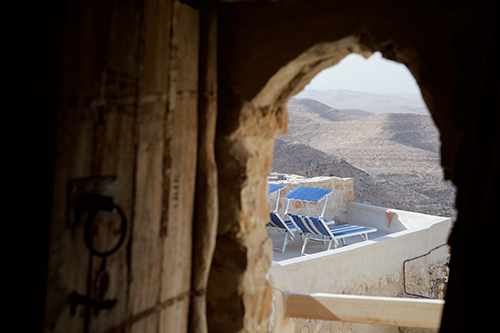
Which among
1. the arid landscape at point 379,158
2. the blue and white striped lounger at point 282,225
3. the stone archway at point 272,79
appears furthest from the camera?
the arid landscape at point 379,158

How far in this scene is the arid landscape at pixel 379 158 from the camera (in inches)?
576

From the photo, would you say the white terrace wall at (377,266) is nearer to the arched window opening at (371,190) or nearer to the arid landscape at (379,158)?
the arched window opening at (371,190)

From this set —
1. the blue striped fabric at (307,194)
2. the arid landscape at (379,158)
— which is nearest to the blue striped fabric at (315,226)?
the blue striped fabric at (307,194)

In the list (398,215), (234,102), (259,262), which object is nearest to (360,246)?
(398,215)

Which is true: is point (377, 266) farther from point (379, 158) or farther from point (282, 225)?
point (379, 158)

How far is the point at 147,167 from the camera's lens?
1.48 m

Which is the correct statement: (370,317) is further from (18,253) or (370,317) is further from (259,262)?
(18,253)

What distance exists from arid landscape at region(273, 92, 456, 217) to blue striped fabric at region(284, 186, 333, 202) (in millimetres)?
6901

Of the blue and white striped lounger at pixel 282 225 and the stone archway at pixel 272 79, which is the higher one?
the stone archway at pixel 272 79

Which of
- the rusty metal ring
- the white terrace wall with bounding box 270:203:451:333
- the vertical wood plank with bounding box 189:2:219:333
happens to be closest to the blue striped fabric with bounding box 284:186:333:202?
the white terrace wall with bounding box 270:203:451:333

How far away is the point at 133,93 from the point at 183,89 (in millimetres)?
256

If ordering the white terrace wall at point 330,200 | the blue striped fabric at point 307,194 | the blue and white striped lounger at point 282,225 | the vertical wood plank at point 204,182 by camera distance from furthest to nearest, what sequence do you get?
the white terrace wall at point 330,200 → the blue striped fabric at point 307,194 → the blue and white striped lounger at point 282,225 → the vertical wood plank at point 204,182

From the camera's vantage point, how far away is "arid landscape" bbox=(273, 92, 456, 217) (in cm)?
1463

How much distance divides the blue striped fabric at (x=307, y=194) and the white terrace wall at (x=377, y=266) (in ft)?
4.49
